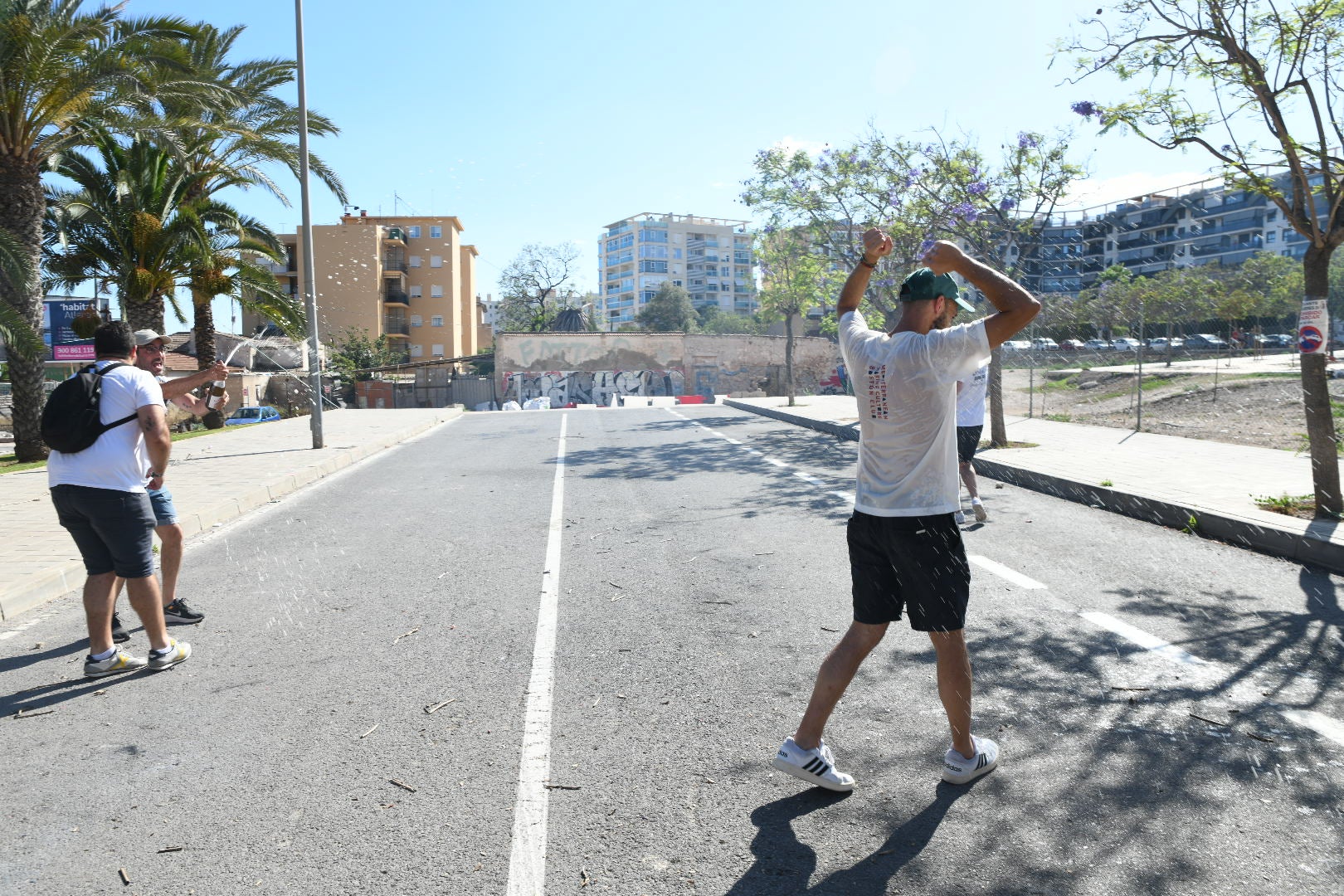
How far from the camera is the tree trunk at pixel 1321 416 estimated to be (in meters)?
7.52

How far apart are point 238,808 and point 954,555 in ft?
8.37

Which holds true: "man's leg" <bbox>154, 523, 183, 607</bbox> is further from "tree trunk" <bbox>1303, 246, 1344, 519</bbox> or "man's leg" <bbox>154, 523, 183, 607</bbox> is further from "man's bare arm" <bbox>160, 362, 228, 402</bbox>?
"tree trunk" <bbox>1303, 246, 1344, 519</bbox>

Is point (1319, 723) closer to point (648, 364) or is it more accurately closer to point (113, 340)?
point (113, 340)

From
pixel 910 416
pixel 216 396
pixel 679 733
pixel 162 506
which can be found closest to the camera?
pixel 910 416

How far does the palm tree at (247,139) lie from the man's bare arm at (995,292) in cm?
1927

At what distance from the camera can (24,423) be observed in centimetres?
1576

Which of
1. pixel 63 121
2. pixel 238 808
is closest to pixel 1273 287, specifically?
pixel 63 121

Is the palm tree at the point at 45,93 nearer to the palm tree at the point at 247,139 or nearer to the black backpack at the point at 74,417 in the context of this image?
the palm tree at the point at 247,139

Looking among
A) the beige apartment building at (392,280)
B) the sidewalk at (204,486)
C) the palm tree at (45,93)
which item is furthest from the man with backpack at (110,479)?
Result: the beige apartment building at (392,280)

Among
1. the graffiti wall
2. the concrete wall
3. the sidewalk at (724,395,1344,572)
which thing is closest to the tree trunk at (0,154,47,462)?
the sidewalk at (724,395,1344,572)

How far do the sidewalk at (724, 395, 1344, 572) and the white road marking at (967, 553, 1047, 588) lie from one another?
7.34 ft

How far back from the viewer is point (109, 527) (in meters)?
4.47

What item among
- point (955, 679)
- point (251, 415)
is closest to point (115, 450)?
point (955, 679)

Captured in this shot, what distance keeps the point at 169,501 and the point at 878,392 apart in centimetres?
431
